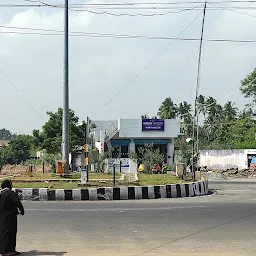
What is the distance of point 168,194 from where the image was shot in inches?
836

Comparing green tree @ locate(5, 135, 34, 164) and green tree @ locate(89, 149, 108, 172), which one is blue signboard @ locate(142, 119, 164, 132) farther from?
green tree @ locate(5, 135, 34, 164)

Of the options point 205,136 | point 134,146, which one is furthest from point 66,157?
point 205,136

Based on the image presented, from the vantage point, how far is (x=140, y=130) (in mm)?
49719

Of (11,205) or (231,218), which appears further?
(231,218)

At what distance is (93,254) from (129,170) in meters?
36.6

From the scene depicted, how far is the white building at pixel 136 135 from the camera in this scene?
49.4m

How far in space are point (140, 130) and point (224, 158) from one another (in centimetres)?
1346

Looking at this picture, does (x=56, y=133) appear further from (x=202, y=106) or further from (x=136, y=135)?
(x=202, y=106)

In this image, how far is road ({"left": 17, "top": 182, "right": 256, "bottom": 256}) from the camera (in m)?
9.09

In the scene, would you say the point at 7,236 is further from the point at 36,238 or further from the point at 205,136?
the point at 205,136

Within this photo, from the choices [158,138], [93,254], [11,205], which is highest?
[158,138]

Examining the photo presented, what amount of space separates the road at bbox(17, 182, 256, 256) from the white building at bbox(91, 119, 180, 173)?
33083 millimetres

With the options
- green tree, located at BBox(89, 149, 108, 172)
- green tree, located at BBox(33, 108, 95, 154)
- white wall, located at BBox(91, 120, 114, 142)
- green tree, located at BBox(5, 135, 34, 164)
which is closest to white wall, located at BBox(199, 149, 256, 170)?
white wall, located at BBox(91, 120, 114, 142)

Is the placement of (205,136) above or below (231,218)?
above
